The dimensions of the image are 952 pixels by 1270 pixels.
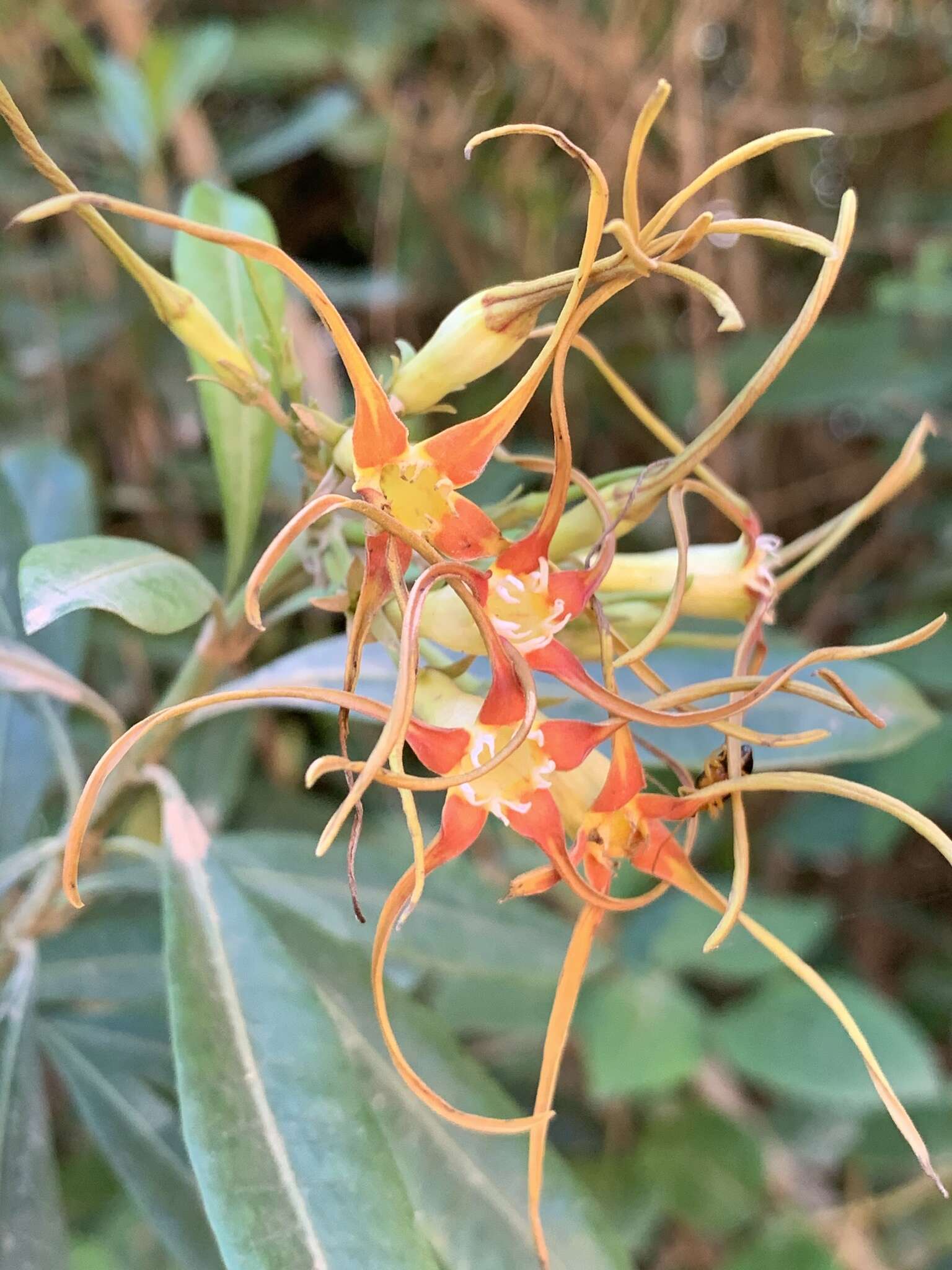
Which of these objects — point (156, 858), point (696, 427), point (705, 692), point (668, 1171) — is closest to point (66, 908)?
point (156, 858)

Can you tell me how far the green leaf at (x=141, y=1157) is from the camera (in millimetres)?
514

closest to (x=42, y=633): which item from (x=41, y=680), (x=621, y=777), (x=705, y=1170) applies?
(x=41, y=680)

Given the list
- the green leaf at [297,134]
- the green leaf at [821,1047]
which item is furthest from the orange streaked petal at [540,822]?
the green leaf at [297,134]

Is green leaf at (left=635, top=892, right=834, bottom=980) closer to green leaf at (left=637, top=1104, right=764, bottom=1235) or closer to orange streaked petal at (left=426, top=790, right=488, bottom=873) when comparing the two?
green leaf at (left=637, top=1104, right=764, bottom=1235)

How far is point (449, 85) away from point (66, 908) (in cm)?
110

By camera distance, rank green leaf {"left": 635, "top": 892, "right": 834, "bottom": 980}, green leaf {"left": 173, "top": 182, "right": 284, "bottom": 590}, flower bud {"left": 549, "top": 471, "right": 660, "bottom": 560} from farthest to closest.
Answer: green leaf {"left": 635, "top": 892, "right": 834, "bottom": 980}
green leaf {"left": 173, "top": 182, "right": 284, "bottom": 590}
flower bud {"left": 549, "top": 471, "right": 660, "bottom": 560}

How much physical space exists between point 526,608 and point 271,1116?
22 centimetres

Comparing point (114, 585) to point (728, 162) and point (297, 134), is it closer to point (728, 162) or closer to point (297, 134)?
point (728, 162)

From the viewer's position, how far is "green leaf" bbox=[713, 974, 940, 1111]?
81 centimetres

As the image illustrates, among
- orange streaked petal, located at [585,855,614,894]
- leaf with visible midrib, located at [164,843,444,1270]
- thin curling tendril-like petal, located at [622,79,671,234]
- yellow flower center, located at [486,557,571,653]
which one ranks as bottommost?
leaf with visible midrib, located at [164,843,444,1270]

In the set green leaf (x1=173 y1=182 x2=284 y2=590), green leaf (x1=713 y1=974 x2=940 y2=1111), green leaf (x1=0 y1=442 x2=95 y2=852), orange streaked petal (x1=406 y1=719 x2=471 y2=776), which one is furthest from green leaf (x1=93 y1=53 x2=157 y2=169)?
green leaf (x1=713 y1=974 x2=940 y2=1111)

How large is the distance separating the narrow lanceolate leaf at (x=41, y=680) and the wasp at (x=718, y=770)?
298mm

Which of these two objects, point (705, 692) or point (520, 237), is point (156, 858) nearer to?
point (705, 692)

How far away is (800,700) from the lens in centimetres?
54
